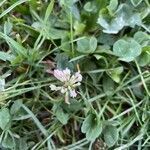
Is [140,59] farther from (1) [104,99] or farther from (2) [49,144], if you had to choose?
(2) [49,144]

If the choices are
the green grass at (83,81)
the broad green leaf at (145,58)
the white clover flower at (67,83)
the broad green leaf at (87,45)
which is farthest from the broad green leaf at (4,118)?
the broad green leaf at (145,58)

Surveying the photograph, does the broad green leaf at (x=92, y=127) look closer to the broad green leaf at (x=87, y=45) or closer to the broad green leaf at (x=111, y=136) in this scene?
the broad green leaf at (x=111, y=136)

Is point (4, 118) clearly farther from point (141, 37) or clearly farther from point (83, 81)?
point (141, 37)

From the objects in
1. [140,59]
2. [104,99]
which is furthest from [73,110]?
[140,59]

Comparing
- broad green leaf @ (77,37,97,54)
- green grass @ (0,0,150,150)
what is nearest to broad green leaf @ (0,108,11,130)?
green grass @ (0,0,150,150)

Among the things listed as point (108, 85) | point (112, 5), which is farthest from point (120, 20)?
point (108, 85)

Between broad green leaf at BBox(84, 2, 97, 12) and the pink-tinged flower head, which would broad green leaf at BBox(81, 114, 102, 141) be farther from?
broad green leaf at BBox(84, 2, 97, 12)
